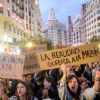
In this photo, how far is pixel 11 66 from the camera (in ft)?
22.5

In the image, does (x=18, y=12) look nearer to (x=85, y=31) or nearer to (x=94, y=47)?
(x=94, y=47)

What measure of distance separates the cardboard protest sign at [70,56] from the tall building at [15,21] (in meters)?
44.3

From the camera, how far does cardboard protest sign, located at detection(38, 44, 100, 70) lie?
7.34 meters

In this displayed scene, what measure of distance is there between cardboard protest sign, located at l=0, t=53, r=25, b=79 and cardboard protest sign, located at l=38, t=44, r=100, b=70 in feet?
2.03

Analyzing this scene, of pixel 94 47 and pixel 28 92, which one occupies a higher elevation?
pixel 94 47

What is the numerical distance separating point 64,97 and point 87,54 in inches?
63.2

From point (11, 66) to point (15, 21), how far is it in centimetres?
5287

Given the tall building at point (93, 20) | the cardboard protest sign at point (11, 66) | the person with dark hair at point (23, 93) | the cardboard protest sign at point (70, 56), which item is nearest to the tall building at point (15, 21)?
the tall building at point (93, 20)

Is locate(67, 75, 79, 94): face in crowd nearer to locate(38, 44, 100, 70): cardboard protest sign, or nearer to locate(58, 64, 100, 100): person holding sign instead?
locate(58, 64, 100, 100): person holding sign

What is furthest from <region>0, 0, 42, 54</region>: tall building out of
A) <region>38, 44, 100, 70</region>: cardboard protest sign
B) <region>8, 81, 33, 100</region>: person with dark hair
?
<region>8, 81, 33, 100</region>: person with dark hair

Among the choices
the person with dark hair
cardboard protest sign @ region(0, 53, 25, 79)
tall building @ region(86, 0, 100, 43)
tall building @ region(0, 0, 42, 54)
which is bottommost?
the person with dark hair

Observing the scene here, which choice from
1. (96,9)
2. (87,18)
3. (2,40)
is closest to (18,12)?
(2,40)

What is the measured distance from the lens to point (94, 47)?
24.7 ft

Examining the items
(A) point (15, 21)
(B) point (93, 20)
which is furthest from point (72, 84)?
(B) point (93, 20)
